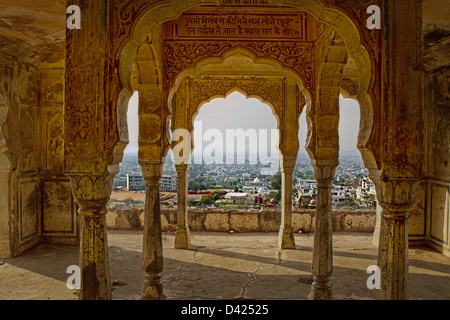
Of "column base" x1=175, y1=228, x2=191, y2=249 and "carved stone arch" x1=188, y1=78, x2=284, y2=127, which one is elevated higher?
"carved stone arch" x1=188, y1=78, x2=284, y2=127

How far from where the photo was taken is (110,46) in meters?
3.43

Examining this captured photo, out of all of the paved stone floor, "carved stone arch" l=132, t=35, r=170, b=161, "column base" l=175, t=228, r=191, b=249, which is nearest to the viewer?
"carved stone arch" l=132, t=35, r=170, b=161

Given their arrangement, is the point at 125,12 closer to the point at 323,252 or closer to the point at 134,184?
the point at 323,252

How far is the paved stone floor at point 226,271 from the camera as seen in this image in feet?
20.4

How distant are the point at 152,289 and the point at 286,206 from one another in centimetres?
530

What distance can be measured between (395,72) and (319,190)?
8.30 feet

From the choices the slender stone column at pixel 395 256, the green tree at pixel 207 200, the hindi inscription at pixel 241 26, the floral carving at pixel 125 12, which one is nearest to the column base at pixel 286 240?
the green tree at pixel 207 200

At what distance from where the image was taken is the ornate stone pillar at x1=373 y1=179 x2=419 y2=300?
11.1 ft

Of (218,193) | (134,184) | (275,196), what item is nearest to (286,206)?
(275,196)

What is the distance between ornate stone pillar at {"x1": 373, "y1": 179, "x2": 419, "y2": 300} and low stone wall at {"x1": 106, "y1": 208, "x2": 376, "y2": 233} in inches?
327

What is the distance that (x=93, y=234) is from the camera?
337 cm

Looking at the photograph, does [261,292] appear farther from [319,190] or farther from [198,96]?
[198,96]

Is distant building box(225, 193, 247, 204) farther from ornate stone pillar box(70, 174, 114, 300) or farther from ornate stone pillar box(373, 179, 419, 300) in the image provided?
ornate stone pillar box(70, 174, 114, 300)

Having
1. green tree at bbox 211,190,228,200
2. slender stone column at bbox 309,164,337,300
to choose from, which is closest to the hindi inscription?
slender stone column at bbox 309,164,337,300
